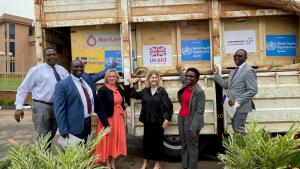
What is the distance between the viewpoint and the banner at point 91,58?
6180 mm

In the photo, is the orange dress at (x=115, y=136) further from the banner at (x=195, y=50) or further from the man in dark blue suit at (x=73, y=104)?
the banner at (x=195, y=50)

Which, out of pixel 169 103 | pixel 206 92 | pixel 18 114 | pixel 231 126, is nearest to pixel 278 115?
pixel 231 126

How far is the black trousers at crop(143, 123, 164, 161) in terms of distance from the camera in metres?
5.60

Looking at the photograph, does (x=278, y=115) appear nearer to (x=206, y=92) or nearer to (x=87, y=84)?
(x=206, y=92)

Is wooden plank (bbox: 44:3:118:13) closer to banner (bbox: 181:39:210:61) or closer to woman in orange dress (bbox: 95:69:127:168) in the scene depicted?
woman in orange dress (bbox: 95:69:127:168)

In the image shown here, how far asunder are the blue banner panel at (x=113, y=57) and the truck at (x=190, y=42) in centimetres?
2

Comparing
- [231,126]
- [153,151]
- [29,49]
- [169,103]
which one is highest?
[29,49]

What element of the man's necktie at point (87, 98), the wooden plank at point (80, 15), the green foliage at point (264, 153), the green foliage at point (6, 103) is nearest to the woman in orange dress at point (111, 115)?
the man's necktie at point (87, 98)

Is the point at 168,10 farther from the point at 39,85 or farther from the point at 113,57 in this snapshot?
the point at 39,85

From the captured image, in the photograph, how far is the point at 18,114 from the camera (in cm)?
482

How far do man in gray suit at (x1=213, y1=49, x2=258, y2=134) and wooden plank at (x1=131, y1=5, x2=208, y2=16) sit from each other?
3.31ft

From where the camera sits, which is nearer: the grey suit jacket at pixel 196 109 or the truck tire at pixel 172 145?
the grey suit jacket at pixel 196 109

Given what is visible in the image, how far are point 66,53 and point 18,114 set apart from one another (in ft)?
7.36

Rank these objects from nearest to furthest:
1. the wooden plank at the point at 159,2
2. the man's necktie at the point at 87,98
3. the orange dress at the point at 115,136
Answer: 1. the man's necktie at the point at 87,98
2. the orange dress at the point at 115,136
3. the wooden plank at the point at 159,2
